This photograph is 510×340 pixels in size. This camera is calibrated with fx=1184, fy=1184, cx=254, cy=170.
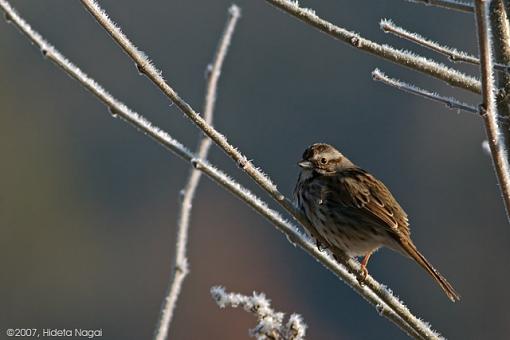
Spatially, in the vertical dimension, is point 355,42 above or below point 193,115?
above

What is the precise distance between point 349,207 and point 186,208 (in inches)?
63.8

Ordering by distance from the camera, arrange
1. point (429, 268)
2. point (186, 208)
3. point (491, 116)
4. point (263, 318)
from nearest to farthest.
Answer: point (491, 116) → point (263, 318) → point (186, 208) → point (429, 268)

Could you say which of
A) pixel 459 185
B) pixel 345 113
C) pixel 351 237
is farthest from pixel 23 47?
pixel 351 237

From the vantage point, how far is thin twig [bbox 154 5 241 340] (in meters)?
3.92

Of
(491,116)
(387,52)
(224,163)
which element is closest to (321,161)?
(387,52)

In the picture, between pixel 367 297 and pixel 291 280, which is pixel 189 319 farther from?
pixel 367 297

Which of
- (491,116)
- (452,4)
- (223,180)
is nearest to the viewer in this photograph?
(491,116)

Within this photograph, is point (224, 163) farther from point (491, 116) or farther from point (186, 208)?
point (491, 116)

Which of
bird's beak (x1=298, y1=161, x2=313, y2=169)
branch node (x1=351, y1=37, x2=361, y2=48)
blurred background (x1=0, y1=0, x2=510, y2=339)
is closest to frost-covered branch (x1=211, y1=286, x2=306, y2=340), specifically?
branch node (x1=351, y1=37, x2=361, y2=48)

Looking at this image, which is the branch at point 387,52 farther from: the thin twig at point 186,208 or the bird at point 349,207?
the bird at point 349,207

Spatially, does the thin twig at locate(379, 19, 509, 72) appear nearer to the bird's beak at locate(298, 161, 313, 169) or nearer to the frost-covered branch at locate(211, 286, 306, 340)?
the frost-covered branch at locate(211, 286, 306, 340)

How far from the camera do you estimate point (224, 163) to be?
24344 millimetres

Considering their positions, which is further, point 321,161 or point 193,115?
point 321,161

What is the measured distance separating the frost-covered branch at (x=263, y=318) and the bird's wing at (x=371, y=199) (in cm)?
235
